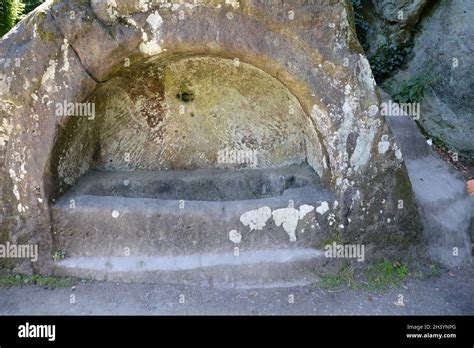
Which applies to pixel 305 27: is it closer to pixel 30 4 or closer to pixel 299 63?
pixel 299 63

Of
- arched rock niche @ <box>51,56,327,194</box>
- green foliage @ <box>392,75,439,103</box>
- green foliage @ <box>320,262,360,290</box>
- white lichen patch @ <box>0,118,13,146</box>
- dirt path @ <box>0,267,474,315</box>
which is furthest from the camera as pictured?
green foliage @ <box>392,75,439,103</box>

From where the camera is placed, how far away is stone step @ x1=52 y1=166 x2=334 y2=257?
3438 mm

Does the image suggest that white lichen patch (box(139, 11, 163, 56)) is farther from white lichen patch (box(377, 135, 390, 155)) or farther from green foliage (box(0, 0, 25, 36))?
green foliage (box(0, 0, 25, 36))

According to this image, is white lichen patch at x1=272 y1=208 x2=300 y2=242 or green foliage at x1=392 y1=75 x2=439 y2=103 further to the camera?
green foliage at x1=392 y1=75 x2=439 y2=103

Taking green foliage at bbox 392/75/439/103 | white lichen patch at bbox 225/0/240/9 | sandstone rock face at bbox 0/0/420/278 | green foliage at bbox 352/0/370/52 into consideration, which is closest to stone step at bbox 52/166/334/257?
sandstone rock face at bbox 0/0/420/278

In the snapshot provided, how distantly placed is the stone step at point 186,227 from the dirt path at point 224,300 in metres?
0.33

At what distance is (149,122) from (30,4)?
6702 mm

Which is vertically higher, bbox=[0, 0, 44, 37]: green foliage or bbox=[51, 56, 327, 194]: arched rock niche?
bbox=[0, 0, 44, 37]: green foliage

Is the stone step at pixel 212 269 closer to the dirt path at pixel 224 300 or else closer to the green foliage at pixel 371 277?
the dirt path at pixel 224 300

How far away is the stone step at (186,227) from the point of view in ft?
11.3

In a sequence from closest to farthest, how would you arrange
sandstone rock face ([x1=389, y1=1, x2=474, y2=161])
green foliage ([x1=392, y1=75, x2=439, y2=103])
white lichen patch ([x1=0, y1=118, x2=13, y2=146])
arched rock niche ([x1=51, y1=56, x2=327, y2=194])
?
white lichen patch ([x1=0, y1=118, x2=13, y2=146])
arched rock niche ([x1=51, y1=56, x2=327, y2=194])
sandstone rock face ([x1=389, y1=1, x2=474, y2=161])
green foliage ([x1=392, y1=75, x2=439, y2=103])

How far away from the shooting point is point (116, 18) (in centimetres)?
319

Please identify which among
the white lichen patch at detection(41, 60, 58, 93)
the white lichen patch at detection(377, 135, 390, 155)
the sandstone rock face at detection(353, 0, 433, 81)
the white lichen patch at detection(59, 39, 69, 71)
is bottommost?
the white lichen patch at detection(377, 135, 390, 155)

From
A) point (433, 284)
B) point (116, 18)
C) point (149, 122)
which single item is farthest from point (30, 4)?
point (433, 284)
